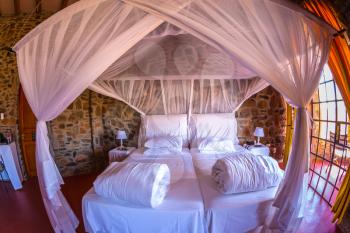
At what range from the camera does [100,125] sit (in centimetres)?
444

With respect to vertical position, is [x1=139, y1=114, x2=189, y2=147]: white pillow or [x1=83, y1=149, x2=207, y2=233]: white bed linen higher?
[x1=139, y1=114, x2=189, y2=147]: white pillow

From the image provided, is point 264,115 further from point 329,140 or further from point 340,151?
point 340,151

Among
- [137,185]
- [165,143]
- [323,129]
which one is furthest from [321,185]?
[137,185]

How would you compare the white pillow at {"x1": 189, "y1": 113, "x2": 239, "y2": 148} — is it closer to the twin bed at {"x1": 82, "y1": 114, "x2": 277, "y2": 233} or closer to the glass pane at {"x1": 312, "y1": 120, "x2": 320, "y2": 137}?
the glass pane at {"x1": 312, "y1": 120, "x2": 320, "y2": 137}

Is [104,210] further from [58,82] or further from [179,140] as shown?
[179,140]

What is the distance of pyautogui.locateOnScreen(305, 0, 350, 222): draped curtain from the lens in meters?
1.97

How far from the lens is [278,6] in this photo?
Result: 1.53 meters

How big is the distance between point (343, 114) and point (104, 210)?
11.1 feet

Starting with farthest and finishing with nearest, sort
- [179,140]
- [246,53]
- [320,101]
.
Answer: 1. [179,140]
2. [320,101]
3. [246,53]

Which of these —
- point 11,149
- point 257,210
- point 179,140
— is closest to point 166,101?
point 179,140

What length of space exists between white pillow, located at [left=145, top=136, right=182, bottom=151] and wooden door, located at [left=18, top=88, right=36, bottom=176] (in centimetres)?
269

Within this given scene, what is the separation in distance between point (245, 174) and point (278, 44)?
1.20 meters

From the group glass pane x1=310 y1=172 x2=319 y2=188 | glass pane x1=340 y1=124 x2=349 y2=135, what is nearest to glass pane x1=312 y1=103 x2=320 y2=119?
glass pane x1=340 y1=124 x2=349 y2=135

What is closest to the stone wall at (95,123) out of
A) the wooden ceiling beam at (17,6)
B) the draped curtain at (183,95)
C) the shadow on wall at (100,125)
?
the shadow on wall at (100,125)
